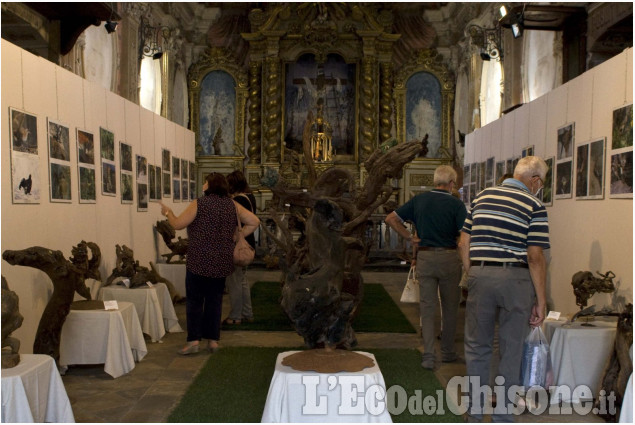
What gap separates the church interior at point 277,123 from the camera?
17.0 feet

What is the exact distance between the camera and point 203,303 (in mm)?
6168

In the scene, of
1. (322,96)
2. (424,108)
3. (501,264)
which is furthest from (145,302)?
(424,108)

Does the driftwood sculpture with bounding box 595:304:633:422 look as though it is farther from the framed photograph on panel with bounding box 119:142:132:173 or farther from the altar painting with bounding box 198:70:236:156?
the altar painting with bounding box 198:70:236:156

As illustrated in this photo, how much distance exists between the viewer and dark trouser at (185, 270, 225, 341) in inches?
233

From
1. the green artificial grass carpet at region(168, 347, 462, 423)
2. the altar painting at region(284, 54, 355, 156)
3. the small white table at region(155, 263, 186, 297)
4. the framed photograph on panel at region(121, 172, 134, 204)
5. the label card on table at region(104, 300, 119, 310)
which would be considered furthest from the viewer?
the altar painting at region(284, 54, 355, 156)

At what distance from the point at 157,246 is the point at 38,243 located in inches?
138

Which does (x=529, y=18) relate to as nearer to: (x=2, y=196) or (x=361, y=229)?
(x=361, y=229)

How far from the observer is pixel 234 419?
14.0 ft

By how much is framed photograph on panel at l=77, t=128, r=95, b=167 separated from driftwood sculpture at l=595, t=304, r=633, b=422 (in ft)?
16.9

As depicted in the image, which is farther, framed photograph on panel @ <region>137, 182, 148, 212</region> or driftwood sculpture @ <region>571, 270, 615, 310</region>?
framed photograph on panel @ <region>137, 182, 148, 212</region>

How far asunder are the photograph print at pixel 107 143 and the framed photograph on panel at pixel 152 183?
4.54 ft

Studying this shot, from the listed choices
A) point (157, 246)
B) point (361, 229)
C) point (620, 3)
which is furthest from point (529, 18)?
point (157, 246)

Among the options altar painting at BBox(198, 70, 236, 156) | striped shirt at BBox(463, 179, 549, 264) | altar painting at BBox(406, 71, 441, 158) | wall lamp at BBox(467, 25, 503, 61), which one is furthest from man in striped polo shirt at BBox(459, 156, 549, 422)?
altar painting at BBox(198, 70, 236, 156)

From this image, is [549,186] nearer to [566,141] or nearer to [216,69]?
[566,141]
